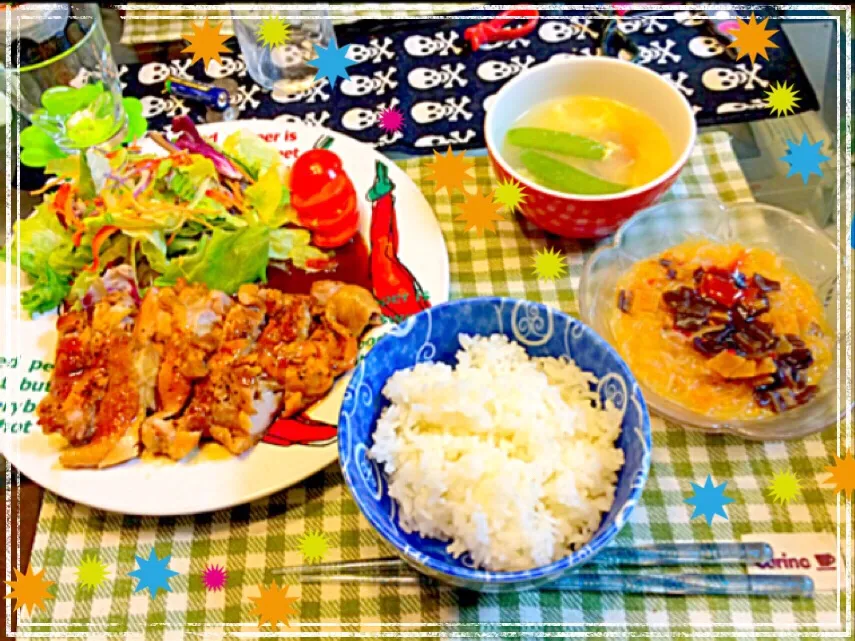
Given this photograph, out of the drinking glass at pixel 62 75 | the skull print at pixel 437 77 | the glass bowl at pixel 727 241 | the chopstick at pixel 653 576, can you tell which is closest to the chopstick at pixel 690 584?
the chopstick at pixel 653 576

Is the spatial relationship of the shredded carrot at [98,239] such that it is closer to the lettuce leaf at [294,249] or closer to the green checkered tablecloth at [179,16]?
the lettuce leaf at [294,249]

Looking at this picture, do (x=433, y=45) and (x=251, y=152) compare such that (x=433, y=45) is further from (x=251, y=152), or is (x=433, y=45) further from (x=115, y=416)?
(x=115, y=416)

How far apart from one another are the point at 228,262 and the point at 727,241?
148 centimetres

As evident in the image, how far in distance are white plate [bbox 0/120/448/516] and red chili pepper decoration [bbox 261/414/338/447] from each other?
0.01 m

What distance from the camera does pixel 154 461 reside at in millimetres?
1536

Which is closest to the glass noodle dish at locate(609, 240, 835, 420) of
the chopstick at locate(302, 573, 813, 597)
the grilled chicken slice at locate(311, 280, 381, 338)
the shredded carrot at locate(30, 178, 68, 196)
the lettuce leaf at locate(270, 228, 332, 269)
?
the chopstick at locate(302, 573, 813, 597)

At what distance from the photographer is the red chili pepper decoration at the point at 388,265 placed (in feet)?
5.80

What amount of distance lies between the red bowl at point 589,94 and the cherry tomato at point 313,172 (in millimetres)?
494

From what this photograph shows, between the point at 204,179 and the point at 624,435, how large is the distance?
1.53 meters

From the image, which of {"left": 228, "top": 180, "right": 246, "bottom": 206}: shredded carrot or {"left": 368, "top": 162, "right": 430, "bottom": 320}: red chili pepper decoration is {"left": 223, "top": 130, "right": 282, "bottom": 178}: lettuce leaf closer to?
{"left": 228, "top": 180, "right": 246, "bottom": 206}: shredded carrot

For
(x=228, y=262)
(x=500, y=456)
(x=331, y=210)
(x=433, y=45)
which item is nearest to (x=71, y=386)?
(x=228, y=262)

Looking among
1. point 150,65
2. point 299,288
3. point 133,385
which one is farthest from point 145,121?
point 133,385

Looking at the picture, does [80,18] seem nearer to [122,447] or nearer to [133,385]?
[133,385]

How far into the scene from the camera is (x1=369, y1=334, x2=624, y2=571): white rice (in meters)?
1.24
